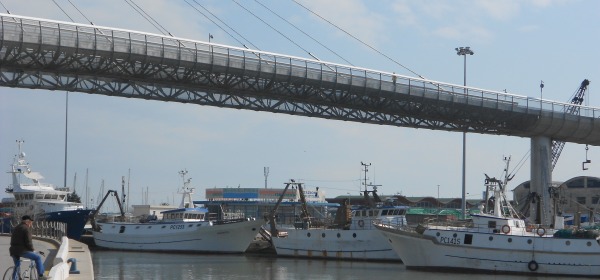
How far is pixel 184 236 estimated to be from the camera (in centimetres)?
7075

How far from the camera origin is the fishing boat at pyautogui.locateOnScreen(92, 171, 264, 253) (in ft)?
227

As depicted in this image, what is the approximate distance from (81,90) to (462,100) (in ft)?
93.3

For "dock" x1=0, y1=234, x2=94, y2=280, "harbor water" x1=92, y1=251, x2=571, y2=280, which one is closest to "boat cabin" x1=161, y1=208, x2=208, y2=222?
"harbor water" x1=92, y1=251, x2=571, y2=280

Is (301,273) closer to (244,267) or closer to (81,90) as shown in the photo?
(244,267)

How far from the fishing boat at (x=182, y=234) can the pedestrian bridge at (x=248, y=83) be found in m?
10.8

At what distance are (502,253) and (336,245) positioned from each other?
51.8 feet

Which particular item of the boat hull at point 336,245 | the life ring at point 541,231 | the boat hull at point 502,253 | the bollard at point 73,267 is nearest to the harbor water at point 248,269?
the boat hull at point 502,253

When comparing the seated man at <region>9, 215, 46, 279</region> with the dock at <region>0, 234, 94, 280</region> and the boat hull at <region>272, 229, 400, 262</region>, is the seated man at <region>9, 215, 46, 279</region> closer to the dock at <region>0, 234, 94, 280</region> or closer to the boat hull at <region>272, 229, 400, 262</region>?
the dock at <region>0, 234, 94, 280</region>

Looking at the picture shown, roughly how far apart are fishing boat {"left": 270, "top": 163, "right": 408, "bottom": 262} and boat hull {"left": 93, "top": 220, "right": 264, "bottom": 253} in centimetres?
338

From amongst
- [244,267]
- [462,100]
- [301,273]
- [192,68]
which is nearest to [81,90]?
[192,68]

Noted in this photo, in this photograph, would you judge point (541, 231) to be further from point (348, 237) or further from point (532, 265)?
point (348, 237)

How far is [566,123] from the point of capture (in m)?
71.0

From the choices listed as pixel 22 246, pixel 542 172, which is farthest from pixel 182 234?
pixel 22 246

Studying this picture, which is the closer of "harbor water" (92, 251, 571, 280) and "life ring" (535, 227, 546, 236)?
"harbor water" (92, 251, 571, 280)
